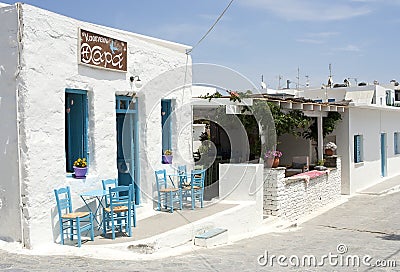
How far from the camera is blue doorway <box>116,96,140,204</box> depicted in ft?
32.5

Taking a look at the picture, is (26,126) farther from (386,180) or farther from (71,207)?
(386,180)

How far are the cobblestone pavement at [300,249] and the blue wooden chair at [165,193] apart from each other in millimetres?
1793

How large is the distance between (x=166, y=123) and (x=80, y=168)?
3.45 metres

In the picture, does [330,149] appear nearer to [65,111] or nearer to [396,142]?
[396,142]

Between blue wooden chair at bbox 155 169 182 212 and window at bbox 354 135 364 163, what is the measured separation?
968 cm

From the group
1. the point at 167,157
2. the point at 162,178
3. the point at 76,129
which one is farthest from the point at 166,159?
the point at 76,129

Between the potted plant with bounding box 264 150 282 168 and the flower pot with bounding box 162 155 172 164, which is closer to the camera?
the flower pot with bounding box 162 155 172 164

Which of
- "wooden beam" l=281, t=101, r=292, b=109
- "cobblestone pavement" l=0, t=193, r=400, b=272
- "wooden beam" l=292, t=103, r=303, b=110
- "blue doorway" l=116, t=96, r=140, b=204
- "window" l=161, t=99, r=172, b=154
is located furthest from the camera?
"wooden beam" l=292, t=103, r=303, b=110

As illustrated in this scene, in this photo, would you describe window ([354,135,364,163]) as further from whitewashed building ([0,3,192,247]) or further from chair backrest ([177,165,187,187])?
whitewashed building ([0,3,192,247])

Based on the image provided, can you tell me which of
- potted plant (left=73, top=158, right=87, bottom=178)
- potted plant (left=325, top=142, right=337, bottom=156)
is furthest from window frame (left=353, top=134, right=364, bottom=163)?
potted plant (left=73, top=158, right=87, bottom=178)

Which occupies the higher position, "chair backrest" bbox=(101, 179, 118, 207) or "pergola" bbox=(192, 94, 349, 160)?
"pergola" bbox=(192, 94, 349, 160)

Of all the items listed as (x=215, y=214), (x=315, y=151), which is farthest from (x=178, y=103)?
(x=315, y=151)

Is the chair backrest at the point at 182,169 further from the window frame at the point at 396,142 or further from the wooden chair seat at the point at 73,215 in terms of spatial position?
the window frame at the point at 396,142

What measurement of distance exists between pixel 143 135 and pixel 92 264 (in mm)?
4200
